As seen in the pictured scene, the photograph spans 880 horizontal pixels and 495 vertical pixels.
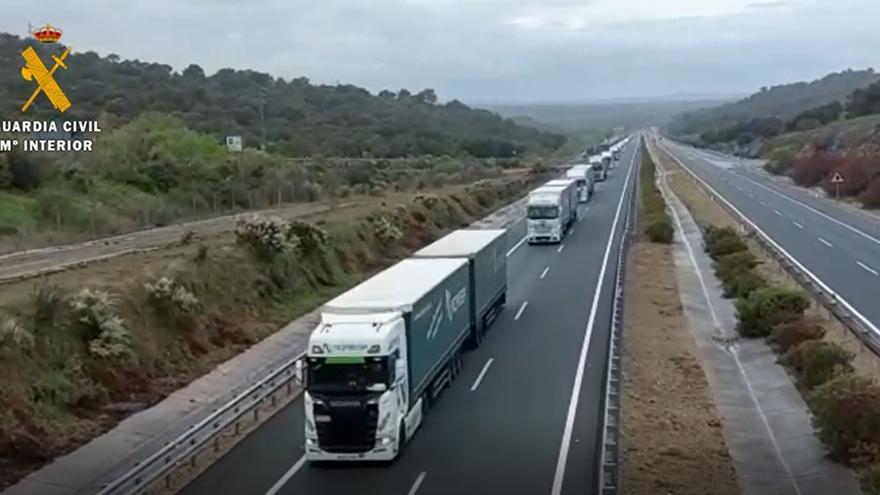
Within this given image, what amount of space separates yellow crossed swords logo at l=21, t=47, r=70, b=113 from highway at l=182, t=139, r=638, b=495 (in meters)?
30.2

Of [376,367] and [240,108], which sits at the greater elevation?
[240,108]

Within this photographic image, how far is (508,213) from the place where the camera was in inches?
3310

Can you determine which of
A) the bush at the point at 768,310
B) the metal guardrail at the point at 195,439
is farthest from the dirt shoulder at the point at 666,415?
the metal guardrail at the point at 195,439

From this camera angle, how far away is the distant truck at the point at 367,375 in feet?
67.2

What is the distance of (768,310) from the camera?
33.9 metres

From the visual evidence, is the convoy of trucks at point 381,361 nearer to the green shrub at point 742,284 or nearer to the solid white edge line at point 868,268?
the green shrub at point 742,284

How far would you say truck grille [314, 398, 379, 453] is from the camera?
803 inches

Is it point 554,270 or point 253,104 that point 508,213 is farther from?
point 253,104

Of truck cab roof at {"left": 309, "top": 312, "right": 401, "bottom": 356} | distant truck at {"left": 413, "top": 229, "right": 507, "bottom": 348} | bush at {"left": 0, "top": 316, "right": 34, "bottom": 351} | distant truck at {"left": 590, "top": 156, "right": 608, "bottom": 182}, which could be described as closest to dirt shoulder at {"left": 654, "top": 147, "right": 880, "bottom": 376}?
distant truck at {"left": 413, "top": 229, "right": 507, "bottom": 348}

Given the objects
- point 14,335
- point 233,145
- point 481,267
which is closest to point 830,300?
point 481,267

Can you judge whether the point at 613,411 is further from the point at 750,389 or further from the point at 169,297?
the point at 169,297

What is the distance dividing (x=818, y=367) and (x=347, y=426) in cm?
1163

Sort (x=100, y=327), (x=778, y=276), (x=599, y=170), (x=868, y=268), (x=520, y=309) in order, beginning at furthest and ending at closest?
(x=599, y=170) < (x=868, y=268) < (x=778, y=276) < (x=520, y=309) < (x=100, y=327)

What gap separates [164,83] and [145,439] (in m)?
93.6
